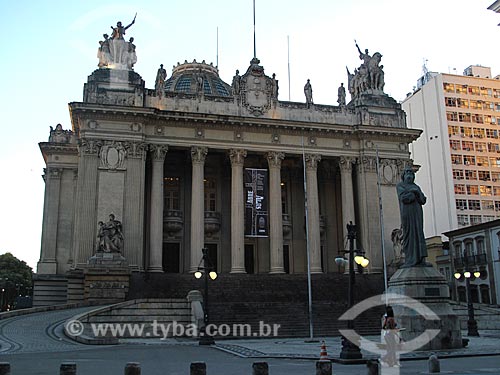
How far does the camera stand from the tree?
81.4 m

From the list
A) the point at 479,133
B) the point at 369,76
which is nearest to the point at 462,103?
the point at 479,133

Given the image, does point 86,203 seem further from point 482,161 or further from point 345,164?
point 482,161

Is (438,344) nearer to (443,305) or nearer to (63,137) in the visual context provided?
(443,305)

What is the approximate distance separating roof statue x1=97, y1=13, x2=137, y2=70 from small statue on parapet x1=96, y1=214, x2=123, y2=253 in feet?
40.8

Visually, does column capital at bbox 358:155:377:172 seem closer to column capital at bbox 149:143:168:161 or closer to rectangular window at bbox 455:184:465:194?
column capital at bbox 149:143:168:161

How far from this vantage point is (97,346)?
22.7 m

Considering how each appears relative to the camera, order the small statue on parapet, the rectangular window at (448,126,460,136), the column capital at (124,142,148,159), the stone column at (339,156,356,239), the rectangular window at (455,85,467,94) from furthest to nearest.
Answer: the rectangular window at (455,85,467,94) < the rectangular window at (448,126,460,136) < the stone column at (339,156,356,239) < the column capital at (124,142,148,159) < the small statue on parapet

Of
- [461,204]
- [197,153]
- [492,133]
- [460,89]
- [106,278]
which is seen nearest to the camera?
[106,278]

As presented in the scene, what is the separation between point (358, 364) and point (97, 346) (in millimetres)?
11563

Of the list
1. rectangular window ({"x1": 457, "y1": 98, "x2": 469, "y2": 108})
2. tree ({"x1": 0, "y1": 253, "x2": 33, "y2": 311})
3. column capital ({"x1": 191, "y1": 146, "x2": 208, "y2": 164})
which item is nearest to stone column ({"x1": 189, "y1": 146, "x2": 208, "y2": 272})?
column capital ({"x1": 191, "y1": 146, "x2": 208, "y2": 164})

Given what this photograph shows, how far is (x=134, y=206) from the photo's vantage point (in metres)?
38.7

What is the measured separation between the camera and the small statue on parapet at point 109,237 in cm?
3562

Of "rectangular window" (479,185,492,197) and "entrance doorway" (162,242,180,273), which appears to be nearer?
"entrance doorway" (162,242,180,273)

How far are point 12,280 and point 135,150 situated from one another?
52.9 m
